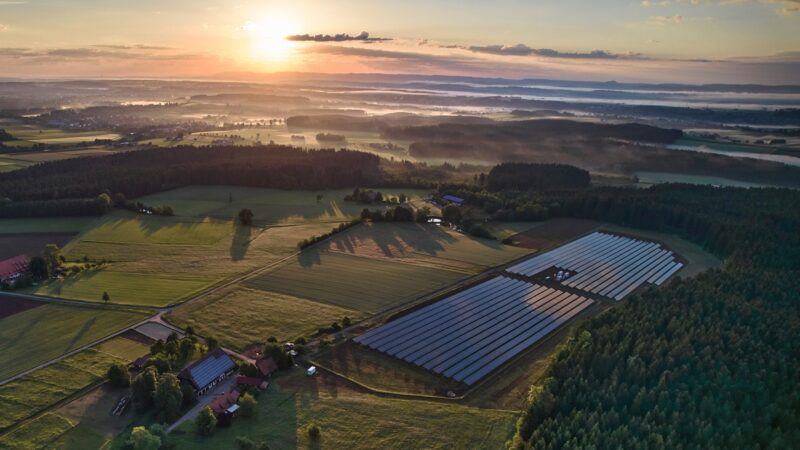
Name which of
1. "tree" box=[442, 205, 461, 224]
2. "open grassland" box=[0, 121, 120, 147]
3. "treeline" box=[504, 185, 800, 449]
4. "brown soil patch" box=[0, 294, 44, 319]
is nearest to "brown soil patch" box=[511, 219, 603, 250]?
"tree" box=[442, 205, 461, 224]

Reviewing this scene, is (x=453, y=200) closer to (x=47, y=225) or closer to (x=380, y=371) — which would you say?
(x=380, y=371)

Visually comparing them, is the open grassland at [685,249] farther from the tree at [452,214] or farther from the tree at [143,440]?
the tree at [143,440]

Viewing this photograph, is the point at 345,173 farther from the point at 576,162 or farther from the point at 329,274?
the point at 576,162

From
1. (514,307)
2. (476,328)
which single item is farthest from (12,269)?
(514,307)

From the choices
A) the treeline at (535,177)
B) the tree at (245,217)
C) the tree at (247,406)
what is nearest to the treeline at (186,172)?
the tree at (245,217)

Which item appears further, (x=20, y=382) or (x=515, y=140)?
(x=515, y=140)

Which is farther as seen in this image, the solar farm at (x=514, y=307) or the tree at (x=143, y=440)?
the solar farm at (x=514, y=307)

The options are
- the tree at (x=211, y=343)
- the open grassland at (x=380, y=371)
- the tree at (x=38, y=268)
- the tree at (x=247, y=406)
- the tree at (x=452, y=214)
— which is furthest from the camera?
the tree at (x=452, y=214)

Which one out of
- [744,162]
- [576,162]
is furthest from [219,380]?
[744,162]
